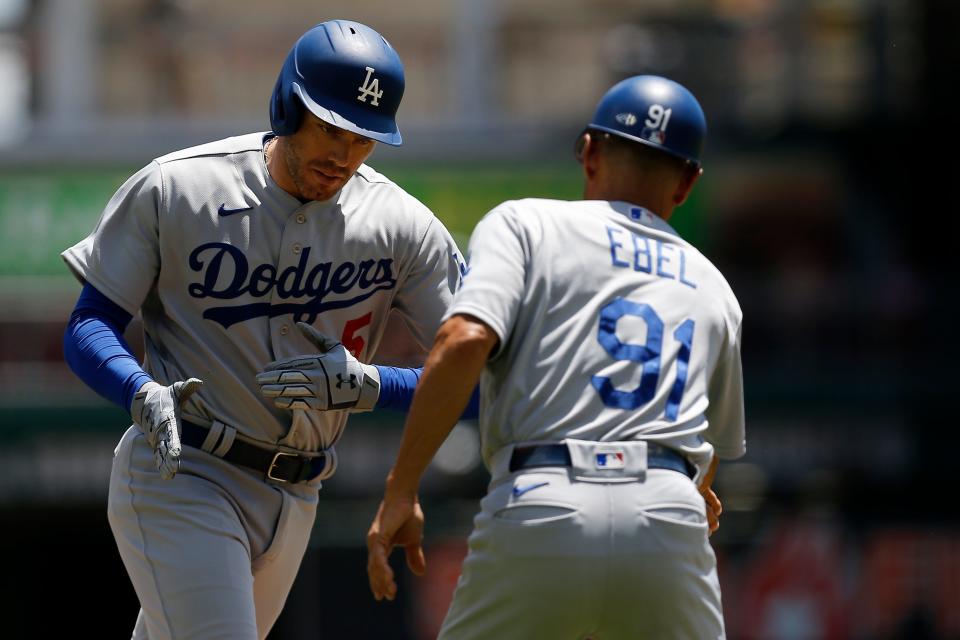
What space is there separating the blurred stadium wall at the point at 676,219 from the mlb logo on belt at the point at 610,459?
27.9ft

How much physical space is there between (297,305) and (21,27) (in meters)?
11.4

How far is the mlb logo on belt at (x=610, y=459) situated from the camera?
3.40 metres

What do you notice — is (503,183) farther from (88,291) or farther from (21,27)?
(88,291)

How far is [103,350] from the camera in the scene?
3.74 m

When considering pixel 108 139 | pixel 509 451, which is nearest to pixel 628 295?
pixel 509 451

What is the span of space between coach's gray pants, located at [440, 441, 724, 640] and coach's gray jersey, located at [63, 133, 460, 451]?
72cm

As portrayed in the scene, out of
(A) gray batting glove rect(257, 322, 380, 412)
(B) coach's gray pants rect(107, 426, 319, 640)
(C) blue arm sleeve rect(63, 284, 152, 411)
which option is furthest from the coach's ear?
(C) blue arm sleeve rect(63, 284, 152, 411)

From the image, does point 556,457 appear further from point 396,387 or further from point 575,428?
point 396,387

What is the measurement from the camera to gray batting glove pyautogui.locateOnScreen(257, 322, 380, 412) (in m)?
3.73

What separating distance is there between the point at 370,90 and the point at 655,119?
65 cm

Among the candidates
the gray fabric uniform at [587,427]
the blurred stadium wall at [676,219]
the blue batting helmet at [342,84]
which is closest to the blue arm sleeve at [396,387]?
the gray fabric uniform at [587,427]

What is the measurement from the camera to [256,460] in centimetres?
389

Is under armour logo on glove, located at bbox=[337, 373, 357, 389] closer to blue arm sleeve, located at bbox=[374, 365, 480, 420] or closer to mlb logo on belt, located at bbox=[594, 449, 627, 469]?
blue arm sleeve, located at bbox=[374, 365, 480, 420]

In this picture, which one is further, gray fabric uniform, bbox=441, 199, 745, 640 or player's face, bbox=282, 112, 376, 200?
player's face, bbox=282, 112, 376, 200
